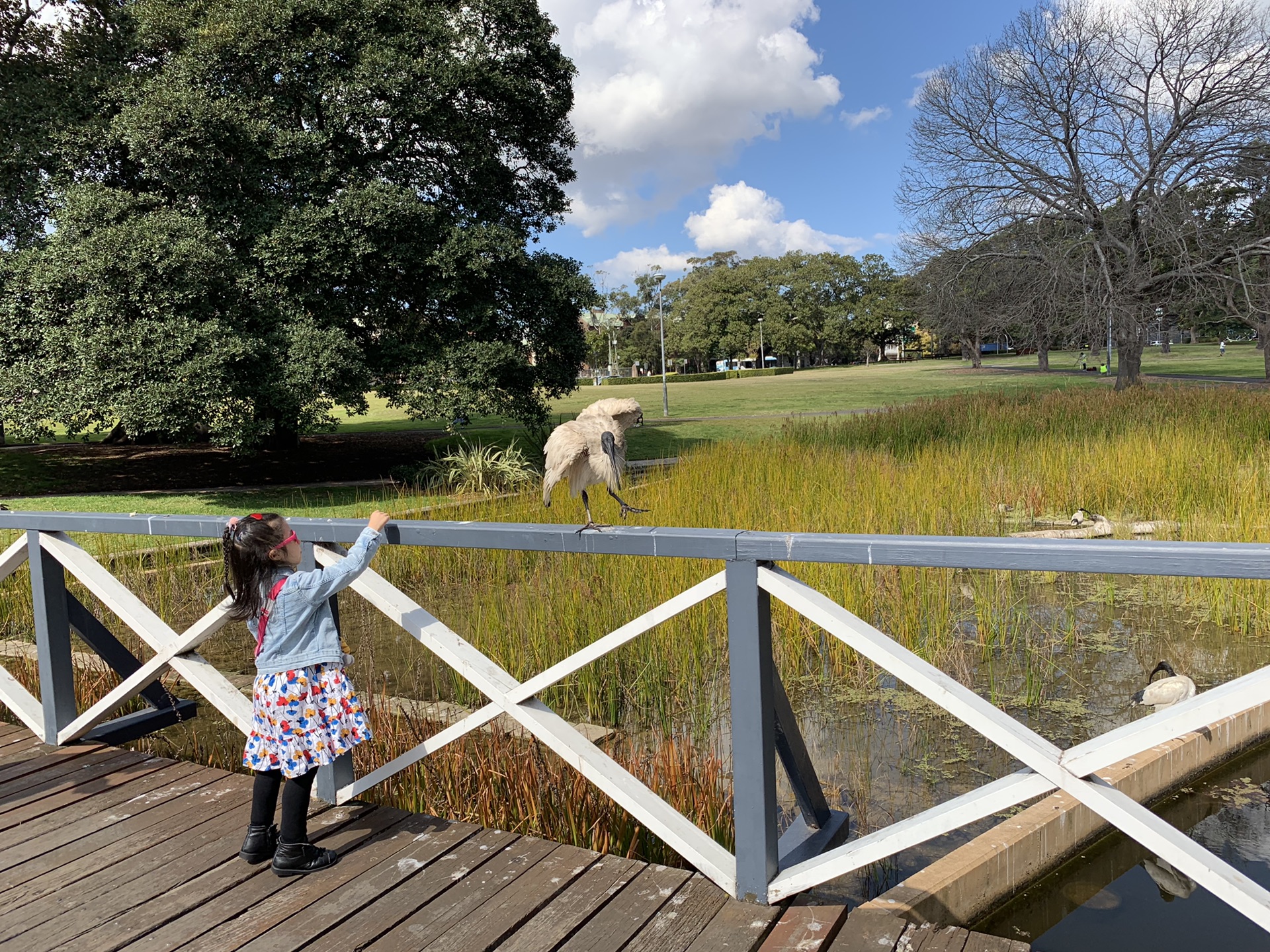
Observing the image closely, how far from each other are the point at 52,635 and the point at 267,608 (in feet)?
4.73

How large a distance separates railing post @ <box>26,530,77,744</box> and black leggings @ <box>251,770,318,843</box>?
1.38 m

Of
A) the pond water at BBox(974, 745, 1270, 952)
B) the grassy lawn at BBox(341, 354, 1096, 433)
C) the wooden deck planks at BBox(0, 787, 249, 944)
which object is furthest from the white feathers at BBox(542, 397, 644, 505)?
the grassy lawn at BBox(341, 354, 1096, 433)

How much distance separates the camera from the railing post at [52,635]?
3.24 metres

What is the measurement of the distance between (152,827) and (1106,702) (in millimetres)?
4161

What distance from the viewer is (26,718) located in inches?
137

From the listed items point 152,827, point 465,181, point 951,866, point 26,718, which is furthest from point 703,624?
point 465,181

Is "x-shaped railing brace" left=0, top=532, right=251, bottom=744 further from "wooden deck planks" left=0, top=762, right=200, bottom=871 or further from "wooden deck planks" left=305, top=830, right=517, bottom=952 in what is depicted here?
"wooden deck planks" left=305, top=830, right=517, bottom=952

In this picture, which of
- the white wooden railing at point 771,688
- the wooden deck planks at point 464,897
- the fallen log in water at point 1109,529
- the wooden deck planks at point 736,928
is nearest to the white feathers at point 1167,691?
the white wooden railing at point 771,688

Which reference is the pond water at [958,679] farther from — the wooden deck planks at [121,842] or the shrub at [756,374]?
the shrub at [756,374]

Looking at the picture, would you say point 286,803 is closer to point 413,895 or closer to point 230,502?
point 413,895

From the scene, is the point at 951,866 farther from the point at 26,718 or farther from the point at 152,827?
the point at 26,718

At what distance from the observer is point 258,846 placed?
2.39 metres

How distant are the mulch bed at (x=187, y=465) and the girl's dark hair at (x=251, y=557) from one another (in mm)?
12205

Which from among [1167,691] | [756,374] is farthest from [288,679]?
[756,374]
